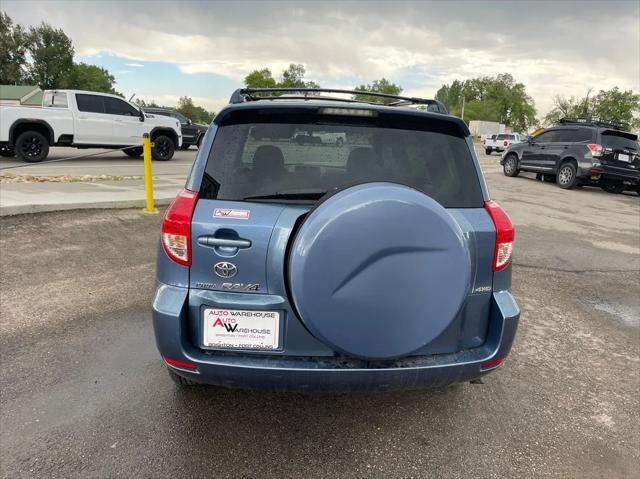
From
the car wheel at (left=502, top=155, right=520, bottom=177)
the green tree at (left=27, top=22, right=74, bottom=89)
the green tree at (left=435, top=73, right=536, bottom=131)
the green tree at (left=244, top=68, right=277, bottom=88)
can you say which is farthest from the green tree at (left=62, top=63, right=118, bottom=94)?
the car wheel at (left=502, top=155, right=520, bottom=177)

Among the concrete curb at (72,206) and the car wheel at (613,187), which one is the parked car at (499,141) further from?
the concrete curb at (72,206)

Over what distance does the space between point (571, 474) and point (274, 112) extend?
2360 mm

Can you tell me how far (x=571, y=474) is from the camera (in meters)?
2.33

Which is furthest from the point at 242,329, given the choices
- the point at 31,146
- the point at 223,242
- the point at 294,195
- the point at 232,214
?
the point at 31,146

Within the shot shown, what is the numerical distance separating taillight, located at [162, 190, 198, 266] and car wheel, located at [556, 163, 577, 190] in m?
14.8

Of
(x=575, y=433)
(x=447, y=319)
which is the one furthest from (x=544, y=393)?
(x=447, y=319)

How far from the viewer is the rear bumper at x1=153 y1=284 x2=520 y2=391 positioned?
2.13 meters

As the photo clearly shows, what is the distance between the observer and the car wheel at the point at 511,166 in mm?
17047

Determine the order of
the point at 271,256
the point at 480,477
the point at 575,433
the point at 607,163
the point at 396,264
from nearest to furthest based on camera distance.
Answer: the point at 396,264 → the point at 271,256 → the point at 480,477 → the point at 575,433 → the point at 607,163

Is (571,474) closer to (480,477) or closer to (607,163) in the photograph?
(480,477)

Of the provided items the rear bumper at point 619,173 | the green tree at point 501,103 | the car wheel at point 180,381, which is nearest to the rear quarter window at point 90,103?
the car wheel at point 180,381

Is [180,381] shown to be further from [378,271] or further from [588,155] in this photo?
[588,155]

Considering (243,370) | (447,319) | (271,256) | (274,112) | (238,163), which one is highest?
(274,112)

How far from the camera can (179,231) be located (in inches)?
85.7
